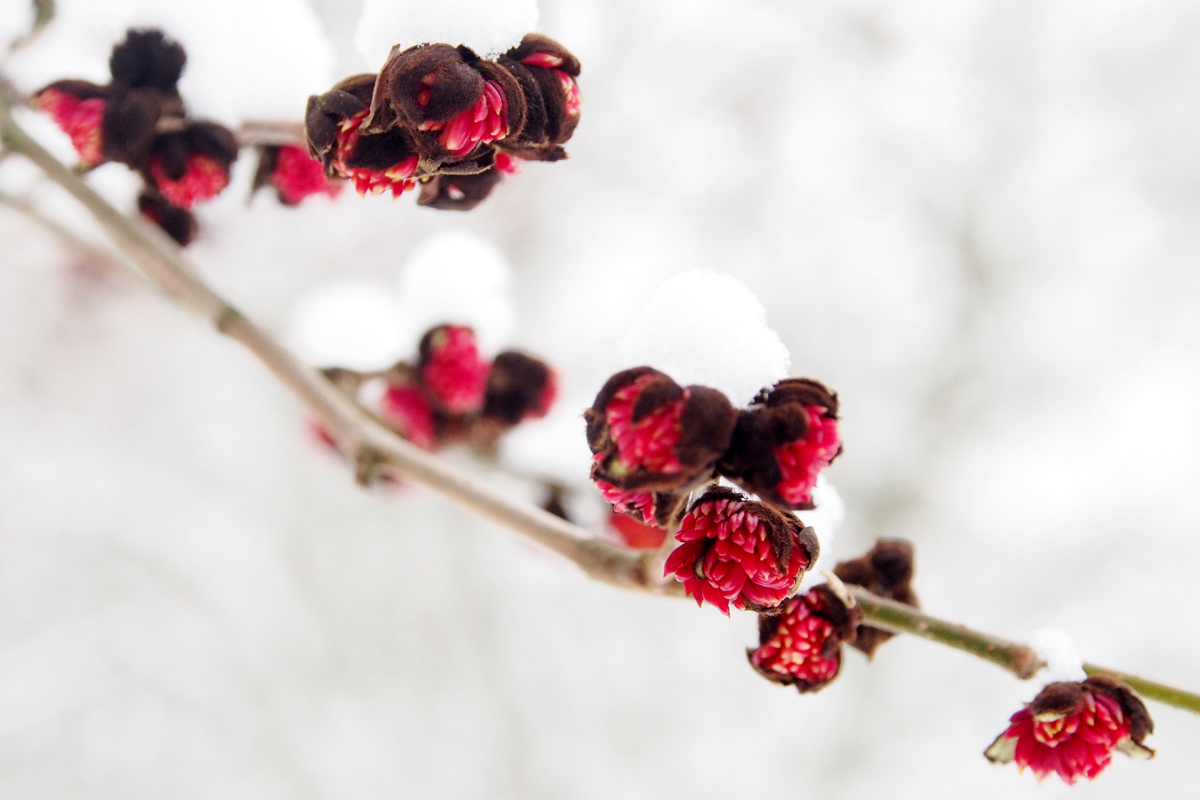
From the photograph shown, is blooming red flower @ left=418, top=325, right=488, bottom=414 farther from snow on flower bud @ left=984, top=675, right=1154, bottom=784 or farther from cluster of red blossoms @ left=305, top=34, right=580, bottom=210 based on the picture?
snow on flower bud @ left=984, top=675, right=1154, bottom=784

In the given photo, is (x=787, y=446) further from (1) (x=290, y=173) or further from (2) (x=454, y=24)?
(1) (x=290, y=173)

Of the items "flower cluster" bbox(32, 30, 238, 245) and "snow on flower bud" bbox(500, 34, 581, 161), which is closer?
"snow on flower bud" bbox(500, 34, 581, 161)

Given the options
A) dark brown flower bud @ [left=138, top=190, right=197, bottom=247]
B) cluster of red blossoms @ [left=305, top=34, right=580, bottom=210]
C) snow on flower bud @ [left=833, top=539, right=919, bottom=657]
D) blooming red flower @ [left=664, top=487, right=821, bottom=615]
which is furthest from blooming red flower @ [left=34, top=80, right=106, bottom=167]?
snow on flower bud @ [left=833, top=539, right=919, bottom=657]

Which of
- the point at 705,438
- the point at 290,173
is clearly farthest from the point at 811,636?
the point at 290,173

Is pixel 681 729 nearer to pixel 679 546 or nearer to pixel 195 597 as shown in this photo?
pixel 195 597

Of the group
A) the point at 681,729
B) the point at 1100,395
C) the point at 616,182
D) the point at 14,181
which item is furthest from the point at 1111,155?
the point at 14,181
